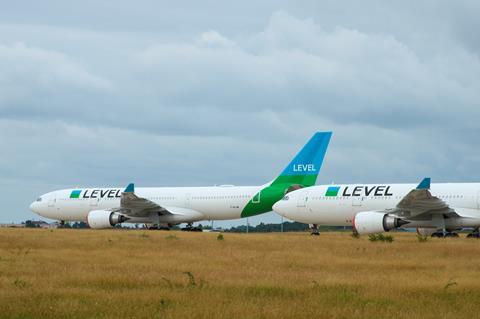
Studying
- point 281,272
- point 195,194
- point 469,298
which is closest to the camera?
point 469,298

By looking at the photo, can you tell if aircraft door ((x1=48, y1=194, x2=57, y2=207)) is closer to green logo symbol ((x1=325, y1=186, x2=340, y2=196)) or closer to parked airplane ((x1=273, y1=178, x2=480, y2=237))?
parked airplane ((x1=273, y1=178, x2=480, y2=237))

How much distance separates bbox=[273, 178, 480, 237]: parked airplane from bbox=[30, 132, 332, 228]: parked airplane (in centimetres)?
537

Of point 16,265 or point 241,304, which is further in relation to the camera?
point 16,265

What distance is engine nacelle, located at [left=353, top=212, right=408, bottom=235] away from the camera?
43.4m

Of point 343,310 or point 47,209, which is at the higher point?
point 47,209

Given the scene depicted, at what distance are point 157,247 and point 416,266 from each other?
516 inches

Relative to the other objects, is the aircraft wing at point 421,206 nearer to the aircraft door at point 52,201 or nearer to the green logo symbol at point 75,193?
the green logo symbol at point 75,193

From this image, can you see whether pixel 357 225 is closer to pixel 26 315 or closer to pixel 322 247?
pixel 322 247

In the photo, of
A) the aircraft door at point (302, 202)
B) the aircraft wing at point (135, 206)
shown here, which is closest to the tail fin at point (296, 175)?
the aircraft door at point (302, 202)

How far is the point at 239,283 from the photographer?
60.6ft

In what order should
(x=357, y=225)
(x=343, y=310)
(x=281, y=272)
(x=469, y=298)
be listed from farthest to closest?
(x=357, y=225) < (x=281, y=272) < (x=469, y=298) < (x=343, y=310)

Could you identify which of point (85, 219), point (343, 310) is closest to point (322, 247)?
point (343, 310)

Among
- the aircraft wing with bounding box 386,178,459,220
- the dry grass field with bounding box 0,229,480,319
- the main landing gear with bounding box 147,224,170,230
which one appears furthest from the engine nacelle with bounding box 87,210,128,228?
the dry grass field with bounding box 0,229,480,319

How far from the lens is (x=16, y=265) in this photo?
22922mm
